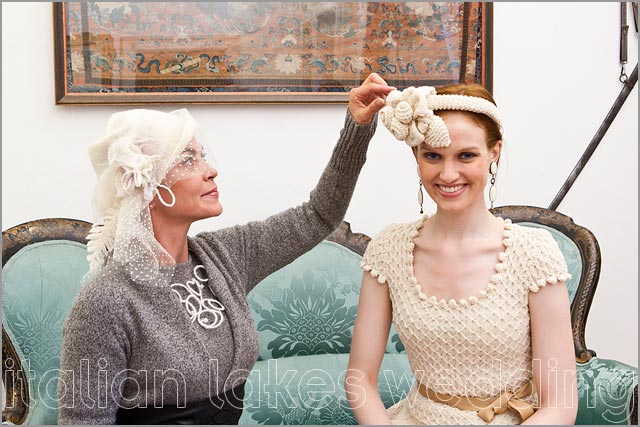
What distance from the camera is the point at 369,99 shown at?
5.41ft

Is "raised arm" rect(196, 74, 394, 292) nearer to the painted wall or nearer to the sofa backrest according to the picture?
the sofa backrest

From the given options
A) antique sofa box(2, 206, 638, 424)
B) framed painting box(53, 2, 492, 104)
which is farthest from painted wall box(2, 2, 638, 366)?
antique sofa box(2, 206, 638, 424)

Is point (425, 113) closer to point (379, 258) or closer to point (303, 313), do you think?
point (379, 258)

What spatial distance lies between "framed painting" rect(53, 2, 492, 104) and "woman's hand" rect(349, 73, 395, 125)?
93cm

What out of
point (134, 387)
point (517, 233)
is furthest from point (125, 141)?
point (517, 233)

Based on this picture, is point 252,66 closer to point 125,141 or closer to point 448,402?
point 125,141

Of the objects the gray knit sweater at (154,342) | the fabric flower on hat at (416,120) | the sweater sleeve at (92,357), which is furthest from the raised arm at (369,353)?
the sweater sleeve at (92,357)

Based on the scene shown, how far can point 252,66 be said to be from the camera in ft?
8.41

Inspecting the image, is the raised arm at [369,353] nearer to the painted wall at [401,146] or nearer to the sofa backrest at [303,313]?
the sofa backrest at [303,313]

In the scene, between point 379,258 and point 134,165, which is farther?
point 379,258

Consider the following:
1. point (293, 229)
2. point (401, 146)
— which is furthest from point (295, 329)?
point (401, 146)

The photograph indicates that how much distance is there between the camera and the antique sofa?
2129mm

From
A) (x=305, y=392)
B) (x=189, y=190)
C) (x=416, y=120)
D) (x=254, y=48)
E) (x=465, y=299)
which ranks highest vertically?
(x=254, y=48)

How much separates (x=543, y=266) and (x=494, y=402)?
0.99 ft
